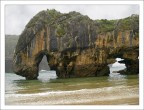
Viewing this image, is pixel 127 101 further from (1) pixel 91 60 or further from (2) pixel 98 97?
(1) pixel 91 60

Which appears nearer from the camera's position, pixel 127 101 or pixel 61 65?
pixel 127 101

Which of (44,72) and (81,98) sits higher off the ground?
(81,98)

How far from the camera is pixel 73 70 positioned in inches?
1348

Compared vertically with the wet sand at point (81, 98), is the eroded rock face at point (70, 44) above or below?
above

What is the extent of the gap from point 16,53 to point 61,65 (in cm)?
452

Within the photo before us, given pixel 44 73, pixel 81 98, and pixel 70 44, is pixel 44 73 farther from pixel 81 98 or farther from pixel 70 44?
pixel 81 98

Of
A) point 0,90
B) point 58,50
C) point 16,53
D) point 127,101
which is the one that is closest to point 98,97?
point 127,101

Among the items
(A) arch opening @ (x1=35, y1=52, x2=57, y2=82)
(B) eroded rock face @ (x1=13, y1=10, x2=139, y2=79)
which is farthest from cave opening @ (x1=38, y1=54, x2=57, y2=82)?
(B) eroded rock face @ (x1=13, y1=10, x2=139, y2=79)

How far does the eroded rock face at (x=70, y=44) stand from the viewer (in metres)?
32.8

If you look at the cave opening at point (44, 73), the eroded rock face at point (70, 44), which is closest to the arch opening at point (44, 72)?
the cave opening at point (44, 73)

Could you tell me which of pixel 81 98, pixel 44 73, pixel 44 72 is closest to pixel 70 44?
pixel 81 98

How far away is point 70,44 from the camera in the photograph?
33.0 metres

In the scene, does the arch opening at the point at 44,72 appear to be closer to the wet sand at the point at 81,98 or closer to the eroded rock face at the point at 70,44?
the eroded rock face at the point at 70,44

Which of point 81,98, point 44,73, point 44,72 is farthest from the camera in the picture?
point 44,72
